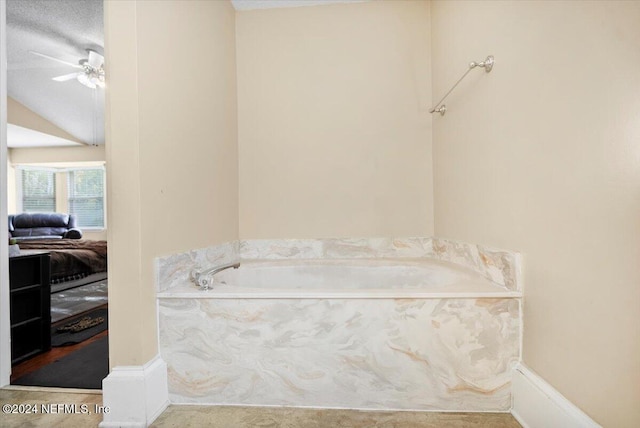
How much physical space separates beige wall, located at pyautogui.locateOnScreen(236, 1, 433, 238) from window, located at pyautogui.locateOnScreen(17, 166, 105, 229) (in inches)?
215

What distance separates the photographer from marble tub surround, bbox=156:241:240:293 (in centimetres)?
134

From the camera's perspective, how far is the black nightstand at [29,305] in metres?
1.71

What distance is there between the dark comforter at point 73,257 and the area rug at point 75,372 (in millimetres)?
2272

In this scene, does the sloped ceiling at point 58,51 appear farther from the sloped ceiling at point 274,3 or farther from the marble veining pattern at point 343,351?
the marble veining pattern at point 343,351

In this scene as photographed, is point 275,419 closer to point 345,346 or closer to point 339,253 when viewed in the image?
point 345,346

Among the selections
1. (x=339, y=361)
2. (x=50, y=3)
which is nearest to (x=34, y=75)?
(x=50, y=3)

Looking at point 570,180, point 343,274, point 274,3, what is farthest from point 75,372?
point 274,3

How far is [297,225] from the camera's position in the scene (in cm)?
227

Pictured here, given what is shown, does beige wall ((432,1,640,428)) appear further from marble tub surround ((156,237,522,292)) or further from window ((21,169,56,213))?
window ((21,169,56,213))

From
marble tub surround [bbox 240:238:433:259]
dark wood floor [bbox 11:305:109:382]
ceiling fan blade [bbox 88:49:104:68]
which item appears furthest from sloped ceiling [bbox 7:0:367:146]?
dark wood floor [bbox 11:305:109:382]

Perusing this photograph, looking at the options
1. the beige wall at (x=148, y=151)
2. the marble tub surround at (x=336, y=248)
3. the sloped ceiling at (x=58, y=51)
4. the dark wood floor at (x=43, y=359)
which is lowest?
Answer: the dark wood floor at (x=43, y=359)

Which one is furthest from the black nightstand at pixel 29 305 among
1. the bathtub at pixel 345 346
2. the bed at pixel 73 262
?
the bed at pixel 73 262

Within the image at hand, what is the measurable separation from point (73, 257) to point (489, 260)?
14.9 feet

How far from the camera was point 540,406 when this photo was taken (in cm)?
107
